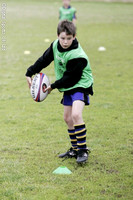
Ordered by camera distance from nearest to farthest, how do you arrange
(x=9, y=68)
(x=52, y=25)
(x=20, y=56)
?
(x=9, y=68) < (x=20, y=56) < (x=52, y=25)

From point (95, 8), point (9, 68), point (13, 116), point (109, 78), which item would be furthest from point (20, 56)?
point (95, 8)

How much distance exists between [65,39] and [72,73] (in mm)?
391

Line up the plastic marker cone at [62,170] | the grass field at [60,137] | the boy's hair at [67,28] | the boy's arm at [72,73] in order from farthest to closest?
the boy's arm at [72,73] < the boy's hair at [67,28] < the plastic marker cone at [62,170] < the grass field at [60,137]

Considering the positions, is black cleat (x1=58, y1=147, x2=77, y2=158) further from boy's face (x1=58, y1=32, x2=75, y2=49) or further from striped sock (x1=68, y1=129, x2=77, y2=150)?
boy's face (x1=58, y1=32, x2=75, y2=49)

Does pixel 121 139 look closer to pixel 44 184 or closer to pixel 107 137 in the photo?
pixel 107 137

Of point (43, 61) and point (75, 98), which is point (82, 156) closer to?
point (75, 98)

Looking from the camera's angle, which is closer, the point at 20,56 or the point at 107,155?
the point at 107,155

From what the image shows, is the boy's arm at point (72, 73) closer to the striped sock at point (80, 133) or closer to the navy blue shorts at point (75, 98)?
the navy blue shorts at point (75, 98)

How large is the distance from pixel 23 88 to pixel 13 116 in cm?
224

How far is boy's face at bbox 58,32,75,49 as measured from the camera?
4494 millimetres

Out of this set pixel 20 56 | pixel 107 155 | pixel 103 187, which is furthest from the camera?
pixel 20 56

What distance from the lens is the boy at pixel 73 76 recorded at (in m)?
4.55

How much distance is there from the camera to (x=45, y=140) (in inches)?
219

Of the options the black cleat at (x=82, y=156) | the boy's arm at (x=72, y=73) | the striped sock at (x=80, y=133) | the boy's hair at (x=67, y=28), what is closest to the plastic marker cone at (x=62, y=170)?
the black cleat at (x=82, y=156)
